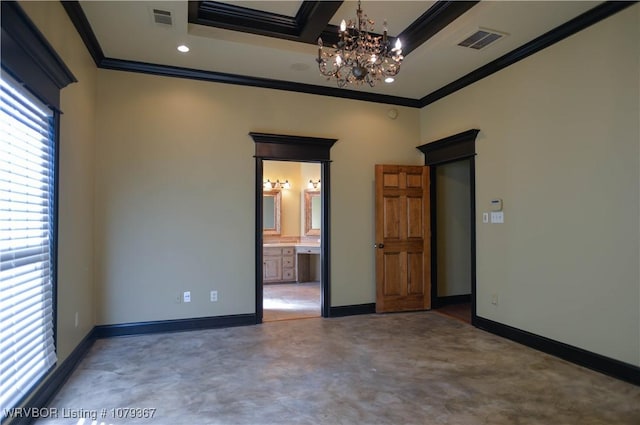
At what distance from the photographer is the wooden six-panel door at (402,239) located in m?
5.06

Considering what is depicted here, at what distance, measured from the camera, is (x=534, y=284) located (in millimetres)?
3744

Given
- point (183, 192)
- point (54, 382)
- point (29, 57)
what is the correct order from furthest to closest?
point (183, 192) → point (54, 382) → point (29, 57)

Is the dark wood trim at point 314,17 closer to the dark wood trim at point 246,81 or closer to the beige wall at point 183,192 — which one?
the dark wood trim at point 246,81

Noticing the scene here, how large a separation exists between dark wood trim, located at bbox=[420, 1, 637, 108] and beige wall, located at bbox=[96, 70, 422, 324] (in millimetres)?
1757

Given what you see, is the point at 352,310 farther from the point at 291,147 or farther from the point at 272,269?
the point at 272,269

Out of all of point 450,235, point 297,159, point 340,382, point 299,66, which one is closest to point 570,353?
point 340,382

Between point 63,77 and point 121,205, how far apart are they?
1742 mm

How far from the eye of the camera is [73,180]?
3.26 m

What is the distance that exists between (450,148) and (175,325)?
4125mm

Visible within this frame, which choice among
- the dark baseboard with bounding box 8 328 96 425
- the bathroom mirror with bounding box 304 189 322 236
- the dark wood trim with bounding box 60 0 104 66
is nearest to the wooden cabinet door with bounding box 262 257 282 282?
the bathroom mirror with bounding box 304 189 322 236

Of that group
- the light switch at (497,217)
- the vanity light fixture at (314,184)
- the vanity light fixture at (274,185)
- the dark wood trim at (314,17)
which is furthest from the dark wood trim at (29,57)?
the vanity light fixture at (314,184)

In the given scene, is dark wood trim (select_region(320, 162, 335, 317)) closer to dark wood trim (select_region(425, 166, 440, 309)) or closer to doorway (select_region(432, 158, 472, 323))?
dark wood trim (select_region(425, 166, 440, 309))

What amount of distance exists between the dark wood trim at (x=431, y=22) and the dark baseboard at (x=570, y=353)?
3194 mm

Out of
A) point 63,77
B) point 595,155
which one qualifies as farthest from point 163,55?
point 595,155
